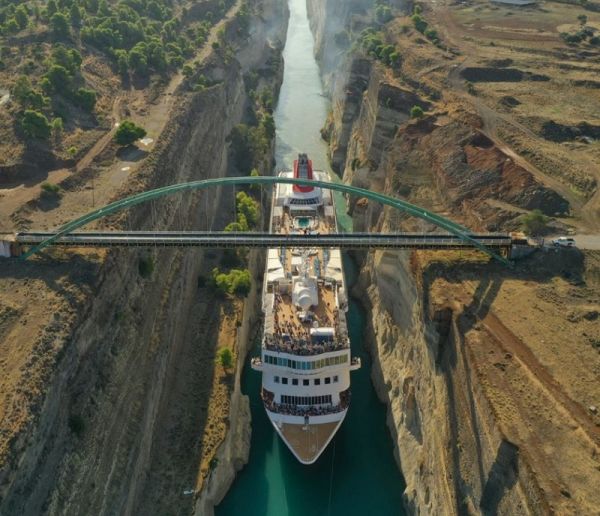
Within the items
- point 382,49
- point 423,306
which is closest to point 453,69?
point 382,49

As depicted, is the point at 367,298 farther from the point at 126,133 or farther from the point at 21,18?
the point at 21,18

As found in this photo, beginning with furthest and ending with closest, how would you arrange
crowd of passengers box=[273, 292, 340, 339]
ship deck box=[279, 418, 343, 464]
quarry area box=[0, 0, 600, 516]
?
crowd of passengers box=[273, 292, 340, 339] → ship deck box=[279, 418, 343, 464] → quarry area box=[0, 0, 600, 516]

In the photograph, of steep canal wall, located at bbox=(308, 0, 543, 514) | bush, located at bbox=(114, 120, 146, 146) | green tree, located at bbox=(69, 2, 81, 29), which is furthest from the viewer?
green tree, located at bbox=(69, 2, 81, 29)

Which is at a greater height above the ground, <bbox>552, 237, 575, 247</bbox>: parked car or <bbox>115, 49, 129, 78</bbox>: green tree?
<bbox>552, 237, 575, 247</bbox>: parked car

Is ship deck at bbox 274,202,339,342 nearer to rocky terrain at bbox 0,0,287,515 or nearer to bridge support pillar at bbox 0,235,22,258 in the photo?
rocky terrain at bbox 0,0,287,515

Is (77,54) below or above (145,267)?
above

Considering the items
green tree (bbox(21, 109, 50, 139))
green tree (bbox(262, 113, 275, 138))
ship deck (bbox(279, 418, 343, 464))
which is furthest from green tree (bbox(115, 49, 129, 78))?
ship deck (bbox(279, 418, 343, 464))

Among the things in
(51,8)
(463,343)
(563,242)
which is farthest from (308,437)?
(51,8)
